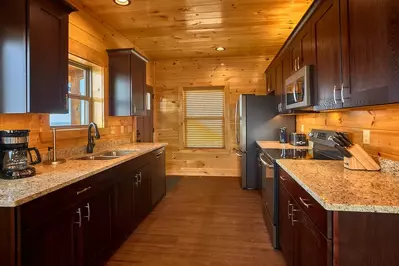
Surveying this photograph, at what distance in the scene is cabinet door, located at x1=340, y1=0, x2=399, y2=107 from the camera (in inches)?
47.8

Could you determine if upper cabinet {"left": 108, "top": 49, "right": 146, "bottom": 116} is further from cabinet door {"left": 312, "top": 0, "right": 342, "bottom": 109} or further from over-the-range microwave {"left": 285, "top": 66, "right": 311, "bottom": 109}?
cabinet door {"left": 312, "top": 0, "right": 342, "bottom": 109}

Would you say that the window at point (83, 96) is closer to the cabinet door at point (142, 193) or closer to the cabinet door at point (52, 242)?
the cabinet door at point (142, 193)

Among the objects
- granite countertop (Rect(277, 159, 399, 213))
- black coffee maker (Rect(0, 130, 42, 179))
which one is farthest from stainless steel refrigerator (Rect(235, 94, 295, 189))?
black coffee maker (Rect(0, 130, 42, 179))

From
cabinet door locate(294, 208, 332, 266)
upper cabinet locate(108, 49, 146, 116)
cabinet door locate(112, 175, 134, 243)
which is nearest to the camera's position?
cabinet door locate(294, 208, 332, 266)

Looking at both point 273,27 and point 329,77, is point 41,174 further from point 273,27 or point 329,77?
→ point 273,27

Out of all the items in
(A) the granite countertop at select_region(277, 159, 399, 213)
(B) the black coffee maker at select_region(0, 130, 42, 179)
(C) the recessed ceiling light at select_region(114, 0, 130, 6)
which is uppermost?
(C) the recessed ceiling light at select_region(114, 0, 130, 6)

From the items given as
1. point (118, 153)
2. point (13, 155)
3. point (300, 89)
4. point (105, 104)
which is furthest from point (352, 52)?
point (105, 104)

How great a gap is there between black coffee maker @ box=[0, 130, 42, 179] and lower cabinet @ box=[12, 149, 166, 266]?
1.19 ft

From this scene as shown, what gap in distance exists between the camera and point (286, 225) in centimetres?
208

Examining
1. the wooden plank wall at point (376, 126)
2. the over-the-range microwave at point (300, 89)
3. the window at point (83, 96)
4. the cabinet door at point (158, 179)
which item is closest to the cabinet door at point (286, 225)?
the wooden plank wall at point (376, 126)

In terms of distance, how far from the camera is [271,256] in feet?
7.74

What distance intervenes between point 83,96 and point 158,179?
1.53 m

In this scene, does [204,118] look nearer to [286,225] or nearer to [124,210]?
[124,210]

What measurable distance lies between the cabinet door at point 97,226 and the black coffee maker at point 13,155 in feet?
1.57
